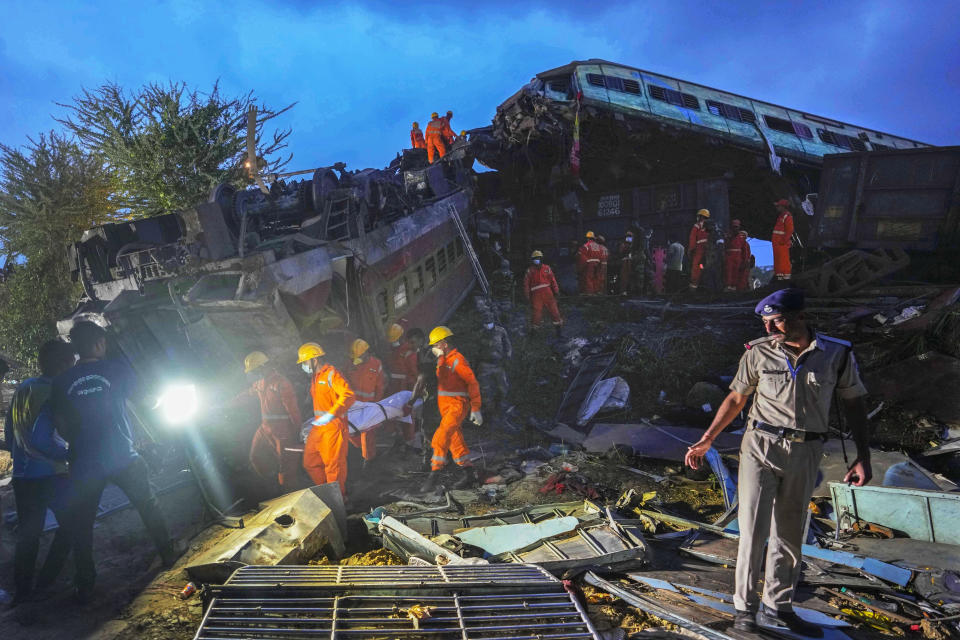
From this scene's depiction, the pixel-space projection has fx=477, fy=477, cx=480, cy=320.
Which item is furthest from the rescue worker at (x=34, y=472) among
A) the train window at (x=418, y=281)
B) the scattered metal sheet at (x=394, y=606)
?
the train window at (x=418, y=281)

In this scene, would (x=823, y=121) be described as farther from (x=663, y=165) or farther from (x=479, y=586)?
(x=479, y=586)

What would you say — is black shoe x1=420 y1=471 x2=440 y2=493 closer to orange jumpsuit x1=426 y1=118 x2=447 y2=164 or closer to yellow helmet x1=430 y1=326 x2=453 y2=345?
yellow helmet x1=430 y1=326 x2=453 y2=345

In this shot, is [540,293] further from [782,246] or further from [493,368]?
[782,246]

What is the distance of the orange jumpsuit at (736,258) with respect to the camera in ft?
31.7

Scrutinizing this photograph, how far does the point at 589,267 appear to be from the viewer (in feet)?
34.3

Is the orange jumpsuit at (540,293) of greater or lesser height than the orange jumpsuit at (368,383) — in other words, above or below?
above

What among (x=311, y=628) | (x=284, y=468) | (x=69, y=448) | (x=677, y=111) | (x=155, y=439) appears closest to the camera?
(x=311, y=628)

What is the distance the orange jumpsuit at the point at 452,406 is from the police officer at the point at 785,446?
3.34 meters

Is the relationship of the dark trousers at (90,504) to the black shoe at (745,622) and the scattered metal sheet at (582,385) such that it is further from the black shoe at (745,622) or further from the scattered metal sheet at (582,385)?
the scattered metal sheet at (582,385)

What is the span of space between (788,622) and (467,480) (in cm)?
343

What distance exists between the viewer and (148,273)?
6.21 metres

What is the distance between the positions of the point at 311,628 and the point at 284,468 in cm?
307

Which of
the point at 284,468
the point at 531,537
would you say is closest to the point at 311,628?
the point at 531,537

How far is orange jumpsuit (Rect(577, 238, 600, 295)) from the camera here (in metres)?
10.4
